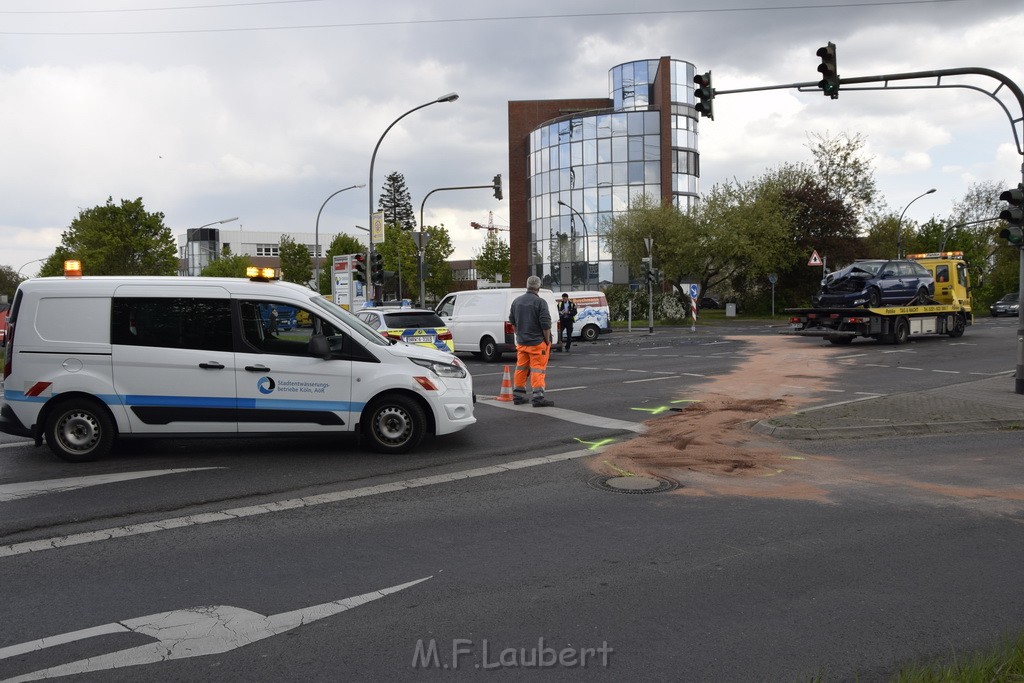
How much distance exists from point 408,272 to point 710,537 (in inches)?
2758

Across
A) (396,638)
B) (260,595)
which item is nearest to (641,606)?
(396,638)

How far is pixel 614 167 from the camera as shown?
6006cm

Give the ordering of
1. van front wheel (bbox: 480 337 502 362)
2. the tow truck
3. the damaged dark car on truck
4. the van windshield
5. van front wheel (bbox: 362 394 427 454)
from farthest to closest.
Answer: the damaged dark car on truck < the tow truck < van front wheel (bbox: 480 337 502 362) < the van windshield < van front wheel (bbox: 362 394 427 454)

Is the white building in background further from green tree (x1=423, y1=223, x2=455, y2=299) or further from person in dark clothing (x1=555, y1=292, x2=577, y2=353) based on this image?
person in dark clothing (x1=555, y1=292, x2=577, y2=353)

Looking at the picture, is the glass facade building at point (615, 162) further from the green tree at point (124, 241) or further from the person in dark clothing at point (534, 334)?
the person in dark clothing at point (534, 334)

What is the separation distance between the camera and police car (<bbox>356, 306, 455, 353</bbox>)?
61.4 ft

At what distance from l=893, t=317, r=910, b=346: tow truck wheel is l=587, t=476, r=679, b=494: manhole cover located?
19.9m

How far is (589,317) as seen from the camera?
1288 inches

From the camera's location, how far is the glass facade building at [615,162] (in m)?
59.5

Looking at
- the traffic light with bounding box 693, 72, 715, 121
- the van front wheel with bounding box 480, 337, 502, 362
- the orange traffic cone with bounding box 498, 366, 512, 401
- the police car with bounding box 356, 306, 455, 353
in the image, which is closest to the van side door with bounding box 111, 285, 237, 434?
the orange traffic cone with bounding box 498, 366, 512, 401

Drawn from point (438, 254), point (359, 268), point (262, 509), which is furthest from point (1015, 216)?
point (438, 254)

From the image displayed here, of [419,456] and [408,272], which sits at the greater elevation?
[408,272]

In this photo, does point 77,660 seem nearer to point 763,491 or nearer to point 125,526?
point 125,526

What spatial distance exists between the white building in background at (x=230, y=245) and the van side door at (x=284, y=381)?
391ft
